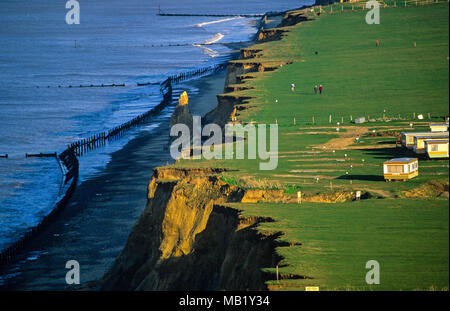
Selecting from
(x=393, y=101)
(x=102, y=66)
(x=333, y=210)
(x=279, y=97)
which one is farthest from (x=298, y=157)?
(x=102, y=66)

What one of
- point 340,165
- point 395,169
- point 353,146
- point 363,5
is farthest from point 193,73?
point 395,169

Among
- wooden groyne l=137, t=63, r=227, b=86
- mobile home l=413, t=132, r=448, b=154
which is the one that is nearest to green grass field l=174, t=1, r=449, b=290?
mobile home l=413, t=132, r=448, b=154

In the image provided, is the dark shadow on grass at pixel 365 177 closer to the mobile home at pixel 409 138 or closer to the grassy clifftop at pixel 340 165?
the grassy clifftop at pixel 340 165

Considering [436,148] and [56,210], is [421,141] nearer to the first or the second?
[436,148]

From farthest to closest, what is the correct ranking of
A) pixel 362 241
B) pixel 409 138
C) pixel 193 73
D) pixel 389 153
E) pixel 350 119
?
pixel 193 73, pixel 350 119, pixel 389 153, pixel 409 138, pixel 362 241

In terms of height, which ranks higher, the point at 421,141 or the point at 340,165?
the point at 421,141

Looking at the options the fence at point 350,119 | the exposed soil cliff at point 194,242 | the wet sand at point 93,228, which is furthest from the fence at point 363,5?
the exposed soil cliff at point 194,242

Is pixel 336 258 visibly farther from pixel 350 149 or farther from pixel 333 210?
pixel 350 149
